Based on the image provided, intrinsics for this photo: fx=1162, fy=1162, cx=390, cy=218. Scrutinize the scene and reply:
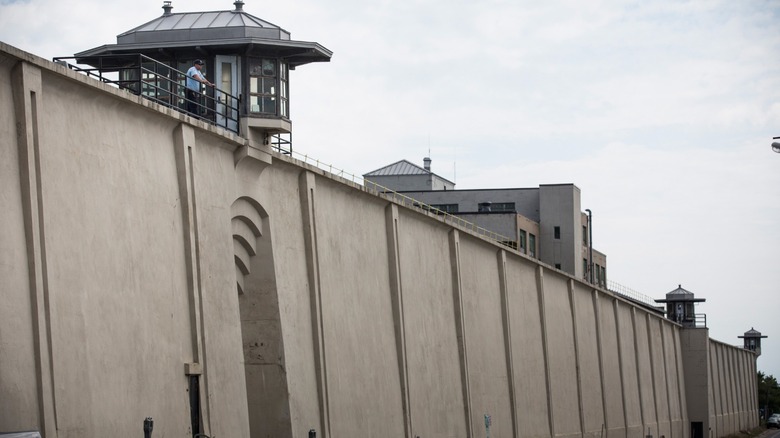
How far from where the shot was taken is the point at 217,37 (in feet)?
85.9

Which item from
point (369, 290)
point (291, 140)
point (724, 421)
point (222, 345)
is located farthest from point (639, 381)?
point (222, 345)

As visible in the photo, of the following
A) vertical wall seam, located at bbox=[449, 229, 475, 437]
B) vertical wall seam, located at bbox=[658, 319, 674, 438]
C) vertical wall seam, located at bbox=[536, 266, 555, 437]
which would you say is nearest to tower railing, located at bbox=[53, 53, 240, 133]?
vertical wall seam, located at bbox=[449, 229, 475, 437]

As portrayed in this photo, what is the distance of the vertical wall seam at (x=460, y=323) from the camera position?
35469 millimetres

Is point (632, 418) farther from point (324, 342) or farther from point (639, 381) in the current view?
point (324, 342)

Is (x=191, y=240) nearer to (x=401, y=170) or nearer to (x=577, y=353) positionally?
(x=577, y=353)

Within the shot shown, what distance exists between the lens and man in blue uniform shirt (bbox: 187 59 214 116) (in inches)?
931

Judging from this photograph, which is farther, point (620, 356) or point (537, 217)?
point (537, 217)

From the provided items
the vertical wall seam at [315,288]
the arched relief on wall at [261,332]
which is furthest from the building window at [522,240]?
the arched relief on wall at [261,332]

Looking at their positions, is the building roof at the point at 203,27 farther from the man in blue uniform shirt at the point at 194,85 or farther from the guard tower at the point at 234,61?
the man in blue uniform shirt at the point at 194,85

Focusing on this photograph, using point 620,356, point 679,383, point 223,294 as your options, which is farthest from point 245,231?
point 679,383

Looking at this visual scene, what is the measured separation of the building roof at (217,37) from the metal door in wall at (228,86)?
0.38 meters

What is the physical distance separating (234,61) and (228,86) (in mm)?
618

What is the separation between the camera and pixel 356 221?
97.2 ft

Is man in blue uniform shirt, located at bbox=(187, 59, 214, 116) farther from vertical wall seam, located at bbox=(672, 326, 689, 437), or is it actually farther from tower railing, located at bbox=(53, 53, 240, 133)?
vertical wall seam, located at bbox=(672, 326, 689, 437)
